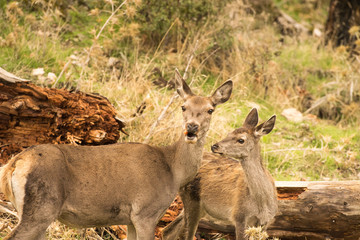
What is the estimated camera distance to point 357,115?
1245 centimetres

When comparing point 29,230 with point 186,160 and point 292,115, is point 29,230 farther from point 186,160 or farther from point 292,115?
point 292,115

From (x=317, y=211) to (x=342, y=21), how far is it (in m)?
9.09

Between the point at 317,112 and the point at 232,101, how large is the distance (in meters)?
2.41

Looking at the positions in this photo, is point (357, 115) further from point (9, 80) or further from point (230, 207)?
point (9, 80)

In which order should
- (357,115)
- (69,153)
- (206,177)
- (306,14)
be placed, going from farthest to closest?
(306,14) → (357,115) → (206,177) → (69,153)

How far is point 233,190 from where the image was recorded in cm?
738

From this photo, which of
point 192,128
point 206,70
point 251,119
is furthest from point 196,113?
point 206,70

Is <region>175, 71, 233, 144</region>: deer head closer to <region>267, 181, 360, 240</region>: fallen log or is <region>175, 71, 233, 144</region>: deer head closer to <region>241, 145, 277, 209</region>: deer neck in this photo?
<region>241, 145, 277, 209</region>: deer neck

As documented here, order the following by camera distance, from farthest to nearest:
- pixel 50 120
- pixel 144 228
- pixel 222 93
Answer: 1. pixel 50 120
2. pixel 222 93
3. pixel 144 228

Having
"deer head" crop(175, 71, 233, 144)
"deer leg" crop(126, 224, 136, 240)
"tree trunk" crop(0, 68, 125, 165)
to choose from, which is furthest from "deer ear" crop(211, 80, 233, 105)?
"deer leg" crop(126, 224, 136, 240)

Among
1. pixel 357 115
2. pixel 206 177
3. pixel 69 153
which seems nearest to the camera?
pixel 69 153

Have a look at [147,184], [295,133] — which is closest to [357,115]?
[295,133]

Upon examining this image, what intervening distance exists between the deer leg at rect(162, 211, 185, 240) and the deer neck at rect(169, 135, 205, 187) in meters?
1.11

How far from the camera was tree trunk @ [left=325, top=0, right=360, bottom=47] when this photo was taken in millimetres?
14789
